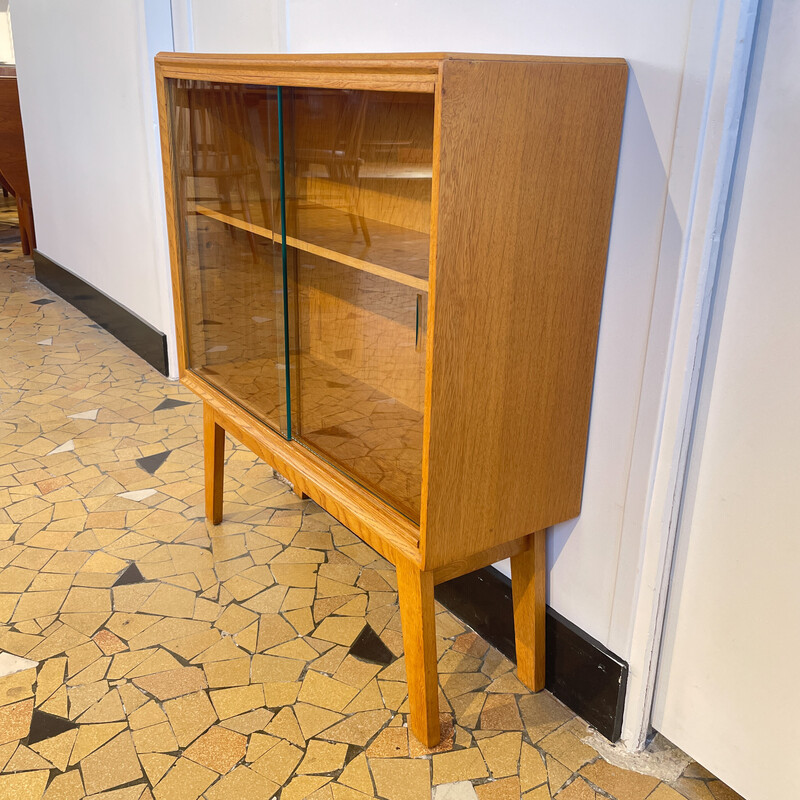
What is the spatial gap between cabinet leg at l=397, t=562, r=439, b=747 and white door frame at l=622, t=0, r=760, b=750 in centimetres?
36

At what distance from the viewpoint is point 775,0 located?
1082 mm

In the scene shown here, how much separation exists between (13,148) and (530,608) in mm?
4866

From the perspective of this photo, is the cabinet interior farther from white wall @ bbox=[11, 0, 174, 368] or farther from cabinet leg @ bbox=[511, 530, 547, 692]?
white wall @ bbox=[11, 0, 174, 368]

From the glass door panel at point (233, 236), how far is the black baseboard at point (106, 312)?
1405 millimetres

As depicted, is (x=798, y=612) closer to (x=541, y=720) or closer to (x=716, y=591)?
(x=716, y=591)

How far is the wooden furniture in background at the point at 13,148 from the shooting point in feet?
16.6

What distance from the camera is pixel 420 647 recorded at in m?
1.46

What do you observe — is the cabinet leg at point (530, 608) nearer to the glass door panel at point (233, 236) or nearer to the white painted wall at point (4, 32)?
the glass door panel at point (233, 236)

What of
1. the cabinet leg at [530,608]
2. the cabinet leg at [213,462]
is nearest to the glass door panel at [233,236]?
the cabinet leg at [213,462]

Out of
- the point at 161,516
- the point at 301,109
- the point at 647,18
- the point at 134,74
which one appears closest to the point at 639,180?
the point at 647,18

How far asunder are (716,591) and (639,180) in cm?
68

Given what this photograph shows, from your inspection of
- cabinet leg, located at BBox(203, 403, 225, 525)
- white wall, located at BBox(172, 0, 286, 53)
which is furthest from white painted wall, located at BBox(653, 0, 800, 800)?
white wall, located at BBox(172, 0, 286, 53)

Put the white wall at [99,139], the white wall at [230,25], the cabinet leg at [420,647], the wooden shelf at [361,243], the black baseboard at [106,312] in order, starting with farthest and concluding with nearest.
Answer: the black baseboard at [106,312] < the white wall at [99,139] < the white wall at [230,25] < the cabinet leg at [420,647] < the wooden shelf at [361,243]

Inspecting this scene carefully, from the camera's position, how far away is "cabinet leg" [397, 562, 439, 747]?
1438mm
